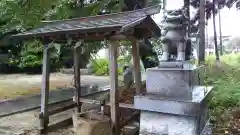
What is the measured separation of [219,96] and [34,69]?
14857 millimetres

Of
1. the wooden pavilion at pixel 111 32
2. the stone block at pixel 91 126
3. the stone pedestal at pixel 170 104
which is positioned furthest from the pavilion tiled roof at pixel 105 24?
the stone block at pixel 91 126

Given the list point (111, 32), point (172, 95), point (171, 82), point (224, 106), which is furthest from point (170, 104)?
point (224, 106)

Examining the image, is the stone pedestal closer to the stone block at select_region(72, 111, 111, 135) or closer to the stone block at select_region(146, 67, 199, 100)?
the stone block at select_region(146, 67, 199, 100)

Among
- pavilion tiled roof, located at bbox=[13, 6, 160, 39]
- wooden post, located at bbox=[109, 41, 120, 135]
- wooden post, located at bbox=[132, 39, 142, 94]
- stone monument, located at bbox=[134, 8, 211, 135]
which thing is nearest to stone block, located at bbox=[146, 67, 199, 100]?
stone monument, located at bbox=[134, 8, 211, 135]

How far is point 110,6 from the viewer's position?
27.5 ft

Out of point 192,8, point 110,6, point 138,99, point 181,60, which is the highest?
point 192,8

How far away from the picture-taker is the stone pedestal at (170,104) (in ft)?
11.1

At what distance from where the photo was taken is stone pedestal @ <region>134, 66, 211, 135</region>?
3.38 meters

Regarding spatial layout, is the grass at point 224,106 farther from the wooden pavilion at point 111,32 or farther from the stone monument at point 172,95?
the wooden pavilion at point 111,32

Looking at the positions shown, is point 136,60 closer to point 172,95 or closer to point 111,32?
point 111,32

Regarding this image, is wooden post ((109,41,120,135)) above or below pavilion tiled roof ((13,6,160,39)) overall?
below

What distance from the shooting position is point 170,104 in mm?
3420

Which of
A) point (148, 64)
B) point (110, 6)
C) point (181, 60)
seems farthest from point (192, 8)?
point (181, 60)

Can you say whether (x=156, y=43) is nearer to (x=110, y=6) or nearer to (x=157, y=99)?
(x=110, y=6)
